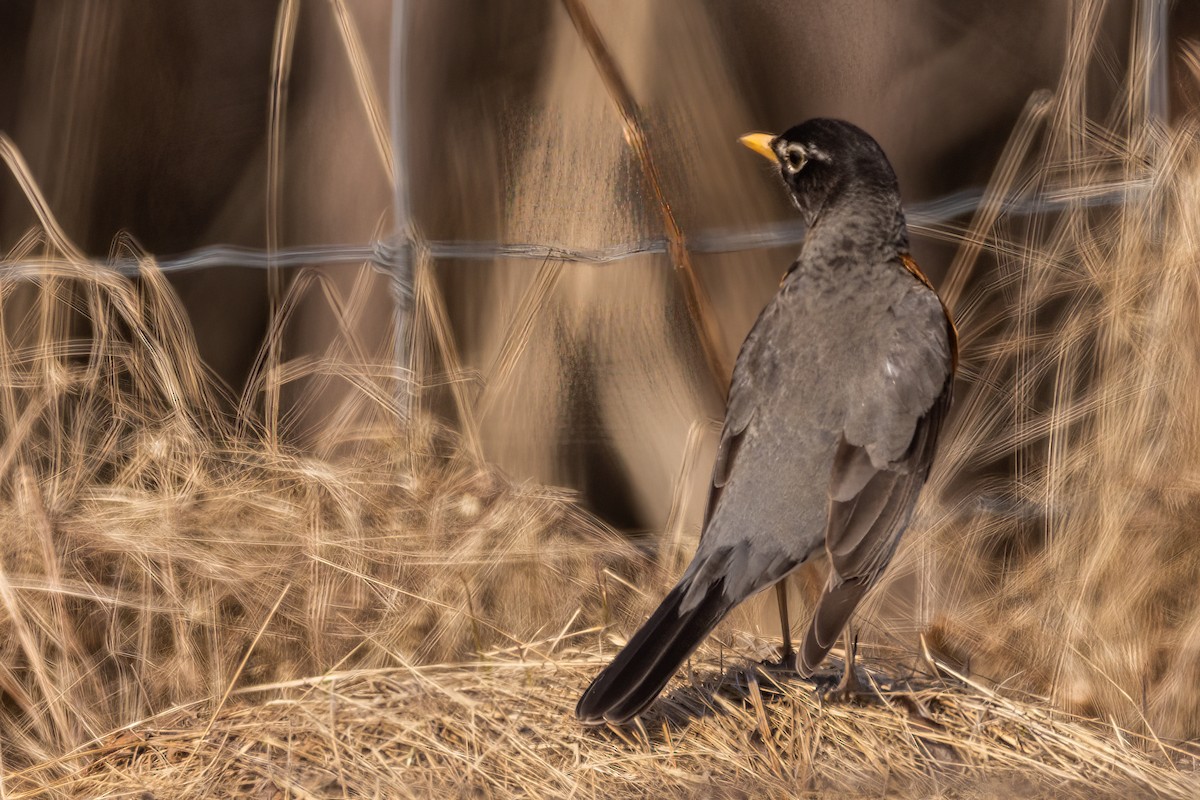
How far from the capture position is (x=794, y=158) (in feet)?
9.80

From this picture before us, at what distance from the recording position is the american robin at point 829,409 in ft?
7.92

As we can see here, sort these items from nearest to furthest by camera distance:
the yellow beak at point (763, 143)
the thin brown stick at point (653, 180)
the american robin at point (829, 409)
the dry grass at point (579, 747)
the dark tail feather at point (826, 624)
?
1. the dry grass at point (579, 747)
2. the dark tail feather at point (826, 624)
3. the american robin at point (829, 409)
4. the yellow beak at point (763, 143)
5. the thin brown stick at point (653, 180)

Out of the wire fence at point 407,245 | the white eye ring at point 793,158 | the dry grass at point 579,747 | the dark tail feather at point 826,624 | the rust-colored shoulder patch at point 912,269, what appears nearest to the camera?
the dry grass at point 579,747

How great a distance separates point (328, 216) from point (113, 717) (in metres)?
2.11

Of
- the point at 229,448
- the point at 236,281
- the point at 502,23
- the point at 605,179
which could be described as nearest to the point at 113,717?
the point at 229,448

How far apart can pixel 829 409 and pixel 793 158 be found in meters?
0.72

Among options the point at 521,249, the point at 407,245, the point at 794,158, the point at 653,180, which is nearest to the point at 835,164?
the point at 794,158

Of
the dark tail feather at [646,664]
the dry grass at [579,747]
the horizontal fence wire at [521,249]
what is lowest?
the dry grass at [579,747]

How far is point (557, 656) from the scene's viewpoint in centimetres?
238

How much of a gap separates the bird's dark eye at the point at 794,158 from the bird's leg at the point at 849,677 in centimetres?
120

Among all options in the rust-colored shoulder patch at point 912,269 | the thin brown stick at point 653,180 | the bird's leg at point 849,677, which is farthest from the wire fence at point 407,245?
the bird's leg at point 849,677

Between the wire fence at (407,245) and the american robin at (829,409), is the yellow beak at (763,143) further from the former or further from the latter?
the wire fence at (407,245)

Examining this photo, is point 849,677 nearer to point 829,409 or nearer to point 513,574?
point 829,409

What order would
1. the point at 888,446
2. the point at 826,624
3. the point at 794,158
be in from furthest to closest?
the point at 794,158
the point at 888,446
the point at 826,624
